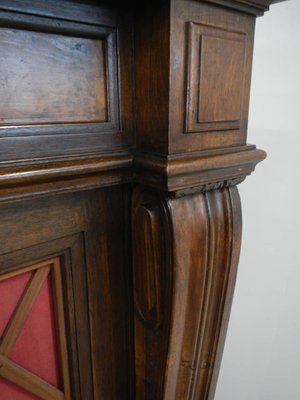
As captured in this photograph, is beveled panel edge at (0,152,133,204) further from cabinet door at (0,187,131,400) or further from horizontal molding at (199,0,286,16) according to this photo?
horizontal molding at (199,0,286,16)

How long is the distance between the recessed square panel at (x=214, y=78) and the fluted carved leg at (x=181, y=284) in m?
0.10

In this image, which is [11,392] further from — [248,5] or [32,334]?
[248,5]

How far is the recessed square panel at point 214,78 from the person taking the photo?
359mm

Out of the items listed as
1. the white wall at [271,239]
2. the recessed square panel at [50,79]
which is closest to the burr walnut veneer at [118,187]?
the recessed square panel at [50,79]

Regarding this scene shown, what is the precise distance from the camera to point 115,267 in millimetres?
463

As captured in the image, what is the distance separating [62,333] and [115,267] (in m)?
0.11

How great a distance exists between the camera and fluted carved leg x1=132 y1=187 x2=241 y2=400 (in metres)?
0.41

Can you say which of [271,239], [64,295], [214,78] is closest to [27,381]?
[64,295]

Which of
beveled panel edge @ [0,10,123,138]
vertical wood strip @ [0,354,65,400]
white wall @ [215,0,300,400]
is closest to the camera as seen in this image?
beveled panel edge @ [0,10,123,138]

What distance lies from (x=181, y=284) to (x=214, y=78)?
256 mm

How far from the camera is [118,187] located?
44cm

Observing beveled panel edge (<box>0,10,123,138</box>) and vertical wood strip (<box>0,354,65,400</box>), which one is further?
vertical wood strip (<box>0,354,65,400</box>)

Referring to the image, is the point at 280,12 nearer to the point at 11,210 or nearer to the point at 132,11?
the point at 132,11

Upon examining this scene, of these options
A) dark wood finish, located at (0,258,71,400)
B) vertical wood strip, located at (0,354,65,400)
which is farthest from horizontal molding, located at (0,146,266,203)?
vertical wood strip, located at (0,354,65,400)
